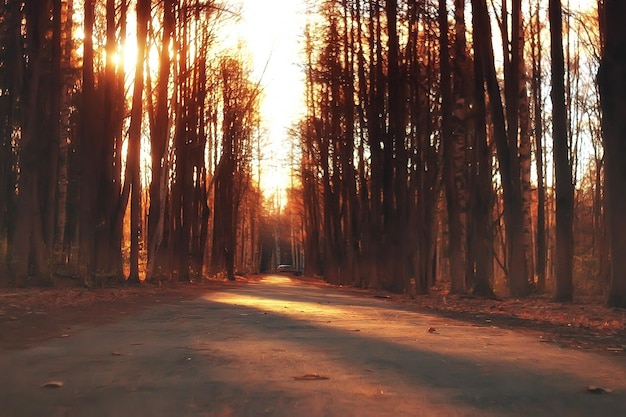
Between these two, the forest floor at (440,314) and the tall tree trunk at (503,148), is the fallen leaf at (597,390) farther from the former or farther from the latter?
the tall tree trunk at (503,148)

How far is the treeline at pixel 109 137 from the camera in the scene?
2048 cm

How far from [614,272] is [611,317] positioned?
1.69m

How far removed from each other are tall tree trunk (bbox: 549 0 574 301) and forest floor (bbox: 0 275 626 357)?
37.7 inches

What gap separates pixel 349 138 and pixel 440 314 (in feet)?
75.4

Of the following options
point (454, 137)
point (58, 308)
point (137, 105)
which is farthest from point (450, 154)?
point (58, 308)

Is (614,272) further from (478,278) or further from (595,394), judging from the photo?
(595,394)

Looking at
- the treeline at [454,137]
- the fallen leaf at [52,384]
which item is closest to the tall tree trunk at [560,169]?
the treeline at [454,137]

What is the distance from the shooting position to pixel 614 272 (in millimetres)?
14383

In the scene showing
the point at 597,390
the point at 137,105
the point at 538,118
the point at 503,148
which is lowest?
the point at 597,390

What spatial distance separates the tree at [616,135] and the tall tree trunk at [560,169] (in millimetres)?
2801

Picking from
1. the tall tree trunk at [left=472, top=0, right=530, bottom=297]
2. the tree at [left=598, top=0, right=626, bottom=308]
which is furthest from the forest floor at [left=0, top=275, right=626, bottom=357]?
the tall tree trunk at [left=472, top=0, right=530, bottom=297]

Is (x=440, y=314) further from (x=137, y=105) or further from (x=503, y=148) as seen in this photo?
(x=137, y=105)

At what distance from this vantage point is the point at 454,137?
25.1 meters

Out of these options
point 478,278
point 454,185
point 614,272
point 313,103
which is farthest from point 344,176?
point 614,272
